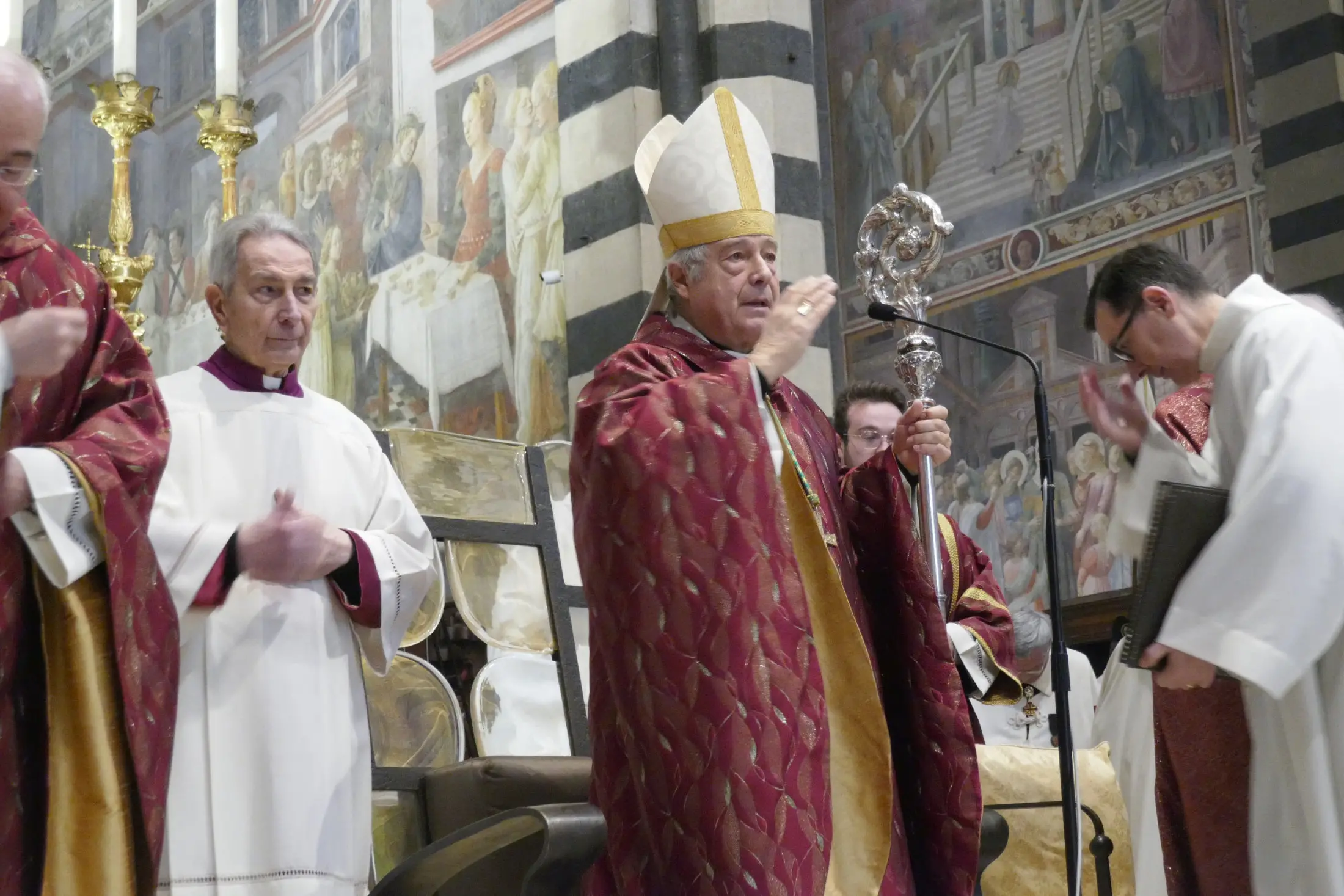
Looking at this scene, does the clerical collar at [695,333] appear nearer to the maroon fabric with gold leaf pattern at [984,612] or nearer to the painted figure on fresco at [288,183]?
the maroon fabric with gold leaf pattern at [984,612]

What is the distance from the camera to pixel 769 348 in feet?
11.1

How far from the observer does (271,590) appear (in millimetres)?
3764

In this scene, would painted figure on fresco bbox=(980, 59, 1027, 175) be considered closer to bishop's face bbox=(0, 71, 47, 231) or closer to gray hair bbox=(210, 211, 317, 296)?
gray hair bbox=(210, 211, 317, 296)

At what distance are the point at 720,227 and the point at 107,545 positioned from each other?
5.05ft

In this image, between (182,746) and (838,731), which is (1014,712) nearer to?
(838,731)

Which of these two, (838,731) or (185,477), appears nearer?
(838,731)

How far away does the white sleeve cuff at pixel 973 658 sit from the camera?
4730mm

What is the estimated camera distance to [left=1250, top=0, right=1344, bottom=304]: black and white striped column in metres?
7.46

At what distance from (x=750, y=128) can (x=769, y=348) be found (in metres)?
0.92

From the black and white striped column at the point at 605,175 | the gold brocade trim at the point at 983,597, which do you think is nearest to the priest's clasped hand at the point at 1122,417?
the gold brocade trim at the point at 983,597

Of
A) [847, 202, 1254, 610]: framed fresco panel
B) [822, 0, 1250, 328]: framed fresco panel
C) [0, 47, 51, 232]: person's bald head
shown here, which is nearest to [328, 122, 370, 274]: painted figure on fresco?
[822, 0, 1250, 328]: framed fresco panel

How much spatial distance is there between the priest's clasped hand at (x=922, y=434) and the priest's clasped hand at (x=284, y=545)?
1.32 meters

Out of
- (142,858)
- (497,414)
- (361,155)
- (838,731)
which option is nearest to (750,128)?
(838,731)

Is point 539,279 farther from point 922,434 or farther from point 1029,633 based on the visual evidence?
point 922,434
